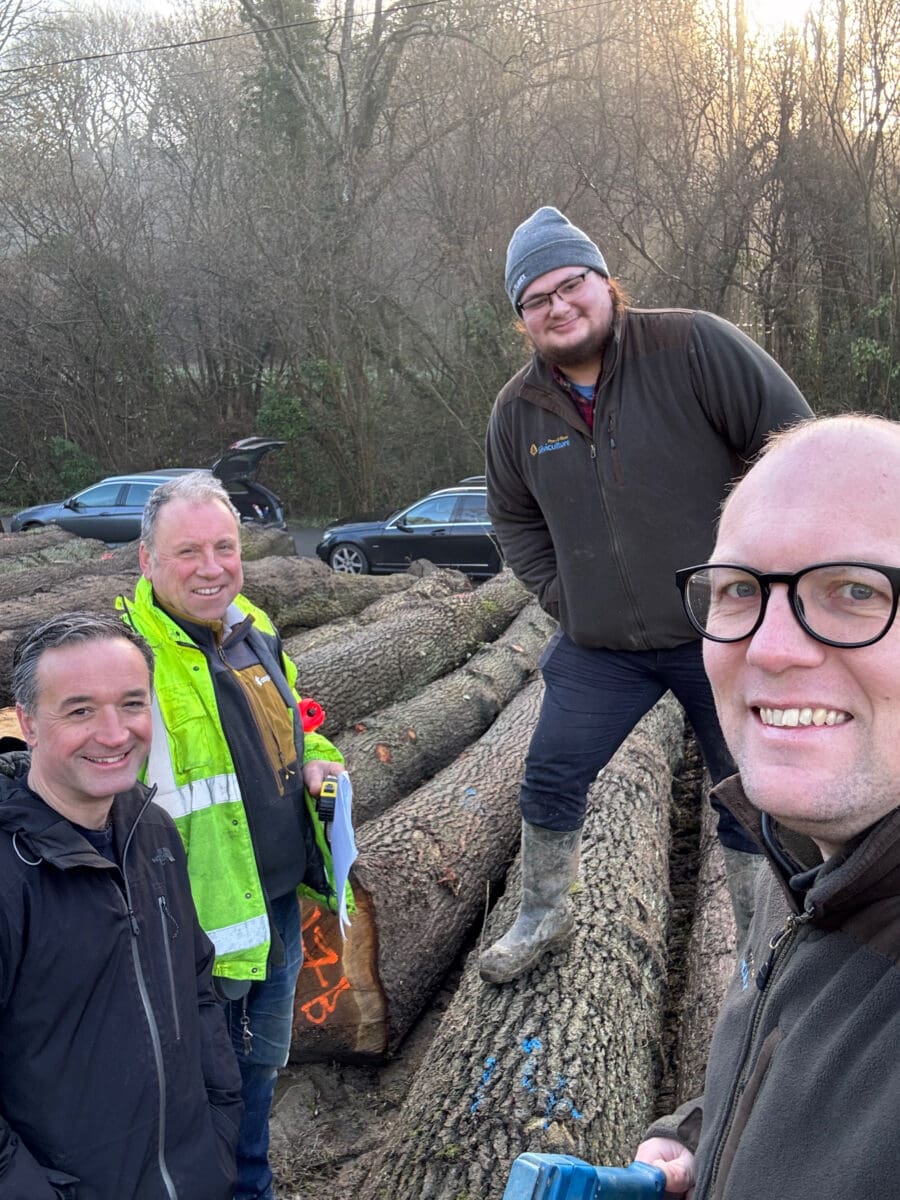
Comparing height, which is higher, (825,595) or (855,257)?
(855,257)

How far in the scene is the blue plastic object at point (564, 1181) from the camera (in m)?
1.45

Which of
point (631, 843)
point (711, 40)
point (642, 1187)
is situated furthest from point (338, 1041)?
point (711, 40)

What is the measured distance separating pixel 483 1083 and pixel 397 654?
4.50 m

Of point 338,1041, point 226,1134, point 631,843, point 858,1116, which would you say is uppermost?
point 858,1116

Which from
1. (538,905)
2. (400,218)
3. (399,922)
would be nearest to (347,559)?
(400,218)

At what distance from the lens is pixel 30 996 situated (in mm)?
1928

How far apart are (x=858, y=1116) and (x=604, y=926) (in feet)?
8.73

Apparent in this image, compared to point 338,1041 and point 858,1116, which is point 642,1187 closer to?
point 858,1116

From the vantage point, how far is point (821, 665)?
4.12 ft

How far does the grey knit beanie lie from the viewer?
2900 mm

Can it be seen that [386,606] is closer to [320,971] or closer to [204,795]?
[320,971]

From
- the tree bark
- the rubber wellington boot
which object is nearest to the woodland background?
the tree bark

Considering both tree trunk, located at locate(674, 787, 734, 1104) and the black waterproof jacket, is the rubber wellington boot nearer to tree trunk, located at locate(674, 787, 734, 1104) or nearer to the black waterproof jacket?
tree trunk, located at locate(674, 787, 734, 1104)

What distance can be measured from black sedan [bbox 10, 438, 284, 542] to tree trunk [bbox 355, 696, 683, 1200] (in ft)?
34.3
